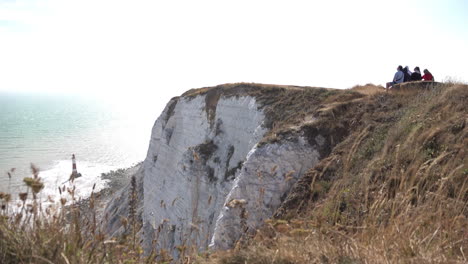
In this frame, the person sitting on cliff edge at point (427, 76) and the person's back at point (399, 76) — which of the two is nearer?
the person sitting on cliff edge at point (427, 76)

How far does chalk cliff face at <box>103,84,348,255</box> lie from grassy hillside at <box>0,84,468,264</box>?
1.33 feet

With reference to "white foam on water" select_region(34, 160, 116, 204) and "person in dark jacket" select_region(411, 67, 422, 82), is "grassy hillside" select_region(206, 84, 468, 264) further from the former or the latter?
"white foam on water" select_region(34, 160, 116, 204)

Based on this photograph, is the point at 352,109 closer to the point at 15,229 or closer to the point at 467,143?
the point at 467,143

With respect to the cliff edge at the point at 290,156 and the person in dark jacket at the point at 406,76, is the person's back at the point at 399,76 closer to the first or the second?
the person in dark jacket at the point at 406,76

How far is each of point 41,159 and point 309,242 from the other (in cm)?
5445

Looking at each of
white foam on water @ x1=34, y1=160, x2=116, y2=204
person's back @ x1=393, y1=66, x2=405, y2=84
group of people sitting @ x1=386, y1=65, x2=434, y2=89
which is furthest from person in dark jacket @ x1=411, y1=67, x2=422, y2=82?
white foam on water @ x1=34, y1=160, x2=116, y2=204

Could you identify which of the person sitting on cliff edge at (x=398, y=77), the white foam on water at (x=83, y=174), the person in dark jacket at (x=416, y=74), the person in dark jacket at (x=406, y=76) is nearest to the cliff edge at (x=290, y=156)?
the person sitting on cliff edge at (x=398, y=77)

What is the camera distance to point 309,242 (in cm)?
358

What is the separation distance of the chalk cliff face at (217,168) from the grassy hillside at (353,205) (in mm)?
405

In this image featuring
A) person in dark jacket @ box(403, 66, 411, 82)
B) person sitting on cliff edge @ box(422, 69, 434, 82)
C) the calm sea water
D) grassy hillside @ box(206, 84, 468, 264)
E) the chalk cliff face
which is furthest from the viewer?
the calm sea water

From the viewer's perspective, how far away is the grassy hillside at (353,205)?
3016 millimetres

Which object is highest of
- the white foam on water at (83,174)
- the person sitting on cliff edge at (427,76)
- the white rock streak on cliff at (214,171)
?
the person sitting on cliff edge at (427,76)

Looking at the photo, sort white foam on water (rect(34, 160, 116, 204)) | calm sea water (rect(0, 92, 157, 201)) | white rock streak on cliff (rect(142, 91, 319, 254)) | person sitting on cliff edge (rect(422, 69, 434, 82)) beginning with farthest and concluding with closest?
calm sea water (rect(0, 92, 157, 201)) < white foam on water (rect(34, 160, 116, 204)) < person sitting on cliff edge (rect(422, 69, 434, 82)) < white rock streak on cliff (rect(142, 91, 319, 254))

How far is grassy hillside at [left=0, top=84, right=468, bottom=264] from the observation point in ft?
9.89
